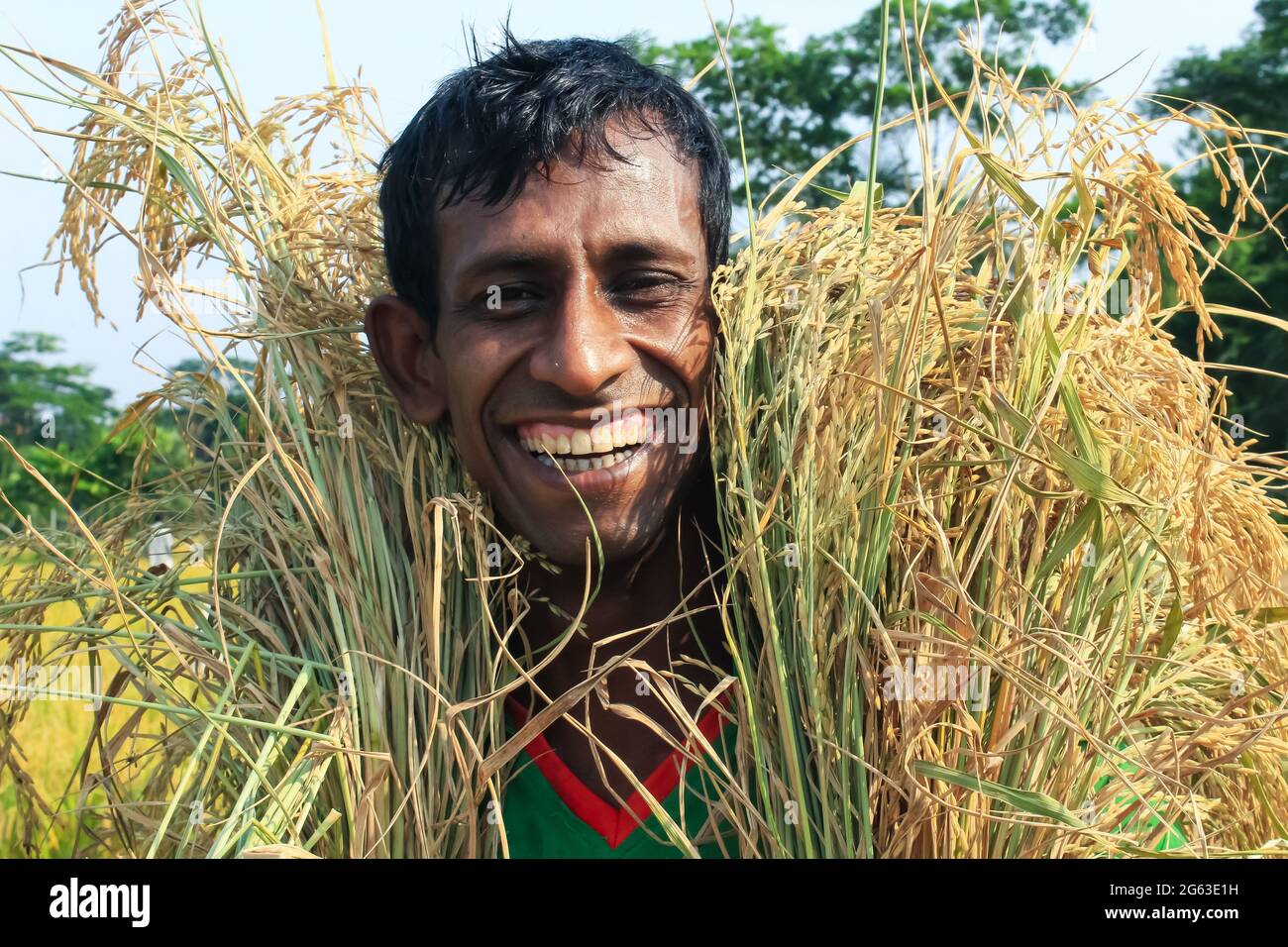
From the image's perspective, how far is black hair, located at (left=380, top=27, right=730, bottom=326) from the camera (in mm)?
1647

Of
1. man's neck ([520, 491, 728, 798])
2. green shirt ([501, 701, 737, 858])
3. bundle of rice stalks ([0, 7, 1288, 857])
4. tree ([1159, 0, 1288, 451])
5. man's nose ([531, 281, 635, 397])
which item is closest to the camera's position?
bundle of rice stalks ([0, 7, 1288, 857])

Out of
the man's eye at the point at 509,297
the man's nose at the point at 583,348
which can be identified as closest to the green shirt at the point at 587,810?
the man's nose at the point at 583,348

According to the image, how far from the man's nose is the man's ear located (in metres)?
0.25

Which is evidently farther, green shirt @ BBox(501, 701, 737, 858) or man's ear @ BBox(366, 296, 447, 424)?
man's ear @ BBox(366, 296, 447, 424)

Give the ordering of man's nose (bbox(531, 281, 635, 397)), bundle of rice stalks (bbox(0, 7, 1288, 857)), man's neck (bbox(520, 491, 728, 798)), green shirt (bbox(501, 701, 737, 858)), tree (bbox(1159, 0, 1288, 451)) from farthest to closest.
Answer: tree (bbox(1159, 0, 1288, 451)) → man's neck (bbox(520, 491, 728, 798)) → green shirt (bbox(501, 701, 737, 858)) → man's nose (bbox(531, 281, 635, 397)) → bundle of rice stalks (bbox(0, 7, 1288, 857))

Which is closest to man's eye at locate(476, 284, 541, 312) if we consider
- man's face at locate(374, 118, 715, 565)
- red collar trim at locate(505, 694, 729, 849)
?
man's face at locate(374, 118, 715, 565)

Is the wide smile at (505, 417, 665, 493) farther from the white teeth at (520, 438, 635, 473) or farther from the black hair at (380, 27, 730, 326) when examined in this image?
the black hair at (380, 27, 730, 326)

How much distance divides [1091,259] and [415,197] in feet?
3.20

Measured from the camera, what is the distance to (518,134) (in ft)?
5.40

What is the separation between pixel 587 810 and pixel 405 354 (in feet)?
2.43

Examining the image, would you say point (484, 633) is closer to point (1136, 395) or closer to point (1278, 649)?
point (1136, 395)

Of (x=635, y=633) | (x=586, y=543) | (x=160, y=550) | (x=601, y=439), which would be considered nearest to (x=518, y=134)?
(x=601, y=439)

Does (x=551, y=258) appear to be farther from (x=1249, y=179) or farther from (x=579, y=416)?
(x=1249, y=179)
